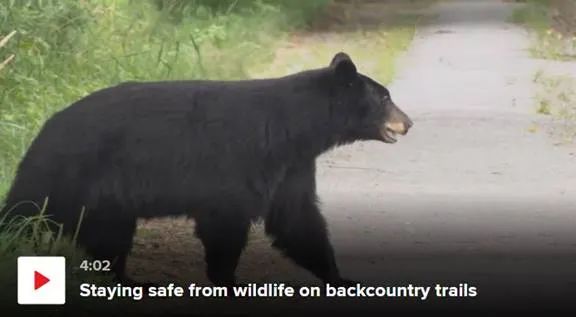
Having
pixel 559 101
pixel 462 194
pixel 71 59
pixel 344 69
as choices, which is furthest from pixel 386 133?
pixel 559 101

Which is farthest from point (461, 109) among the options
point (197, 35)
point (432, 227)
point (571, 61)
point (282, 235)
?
point (571, 61)

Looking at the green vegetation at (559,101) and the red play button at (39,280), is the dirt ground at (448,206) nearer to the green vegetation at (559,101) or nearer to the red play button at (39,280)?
the green vegetation at (559,101)

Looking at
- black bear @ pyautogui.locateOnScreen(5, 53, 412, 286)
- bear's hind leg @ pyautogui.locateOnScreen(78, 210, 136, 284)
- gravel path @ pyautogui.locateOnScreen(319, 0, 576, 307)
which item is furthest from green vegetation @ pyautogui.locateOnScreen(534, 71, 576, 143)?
bear's hind leg @ pyautogui.locateOnScreen(78, 210, 136, 284)

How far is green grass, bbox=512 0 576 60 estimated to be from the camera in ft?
50.2

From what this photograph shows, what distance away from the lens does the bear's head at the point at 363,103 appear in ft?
15.7

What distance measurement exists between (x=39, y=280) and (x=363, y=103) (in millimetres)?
1616

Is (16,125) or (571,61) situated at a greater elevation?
(571,61)

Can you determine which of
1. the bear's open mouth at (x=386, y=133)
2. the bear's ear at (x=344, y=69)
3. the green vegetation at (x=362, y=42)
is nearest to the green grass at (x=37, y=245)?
the bear's ear at (x=344, y=69)

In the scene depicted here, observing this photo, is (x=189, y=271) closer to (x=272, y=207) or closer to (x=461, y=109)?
(x=272, y=207)

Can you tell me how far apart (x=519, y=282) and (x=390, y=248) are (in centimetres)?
73

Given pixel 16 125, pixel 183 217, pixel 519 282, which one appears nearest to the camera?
pixel 519 282

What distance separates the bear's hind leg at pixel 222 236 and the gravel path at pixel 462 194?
358 millimetres

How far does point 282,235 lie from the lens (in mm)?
4754

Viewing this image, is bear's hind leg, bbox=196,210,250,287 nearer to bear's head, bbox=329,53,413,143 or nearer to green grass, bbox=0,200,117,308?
green grass, bbox=0,200,117,308
